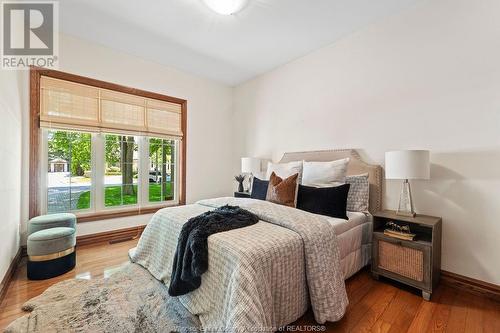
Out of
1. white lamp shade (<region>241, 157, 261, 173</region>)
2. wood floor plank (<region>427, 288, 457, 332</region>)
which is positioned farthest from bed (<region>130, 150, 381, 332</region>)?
white lamp shade (<region>241, 157, 261, 173</region>)

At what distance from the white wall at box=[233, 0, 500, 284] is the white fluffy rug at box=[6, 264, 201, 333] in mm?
2354

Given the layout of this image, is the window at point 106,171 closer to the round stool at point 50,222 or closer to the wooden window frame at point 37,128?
the wooden window frame at point 37,128

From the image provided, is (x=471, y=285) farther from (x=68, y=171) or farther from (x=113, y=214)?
(x=68, y=171)

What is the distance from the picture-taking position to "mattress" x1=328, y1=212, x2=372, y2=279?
6.42 feet

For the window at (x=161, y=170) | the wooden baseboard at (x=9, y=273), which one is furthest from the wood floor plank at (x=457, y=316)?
the window at (x=161, y=170)

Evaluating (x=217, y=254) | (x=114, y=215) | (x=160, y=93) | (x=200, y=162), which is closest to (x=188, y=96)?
(x=160, y=93)

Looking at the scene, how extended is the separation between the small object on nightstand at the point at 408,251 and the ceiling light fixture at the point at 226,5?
8.15ft

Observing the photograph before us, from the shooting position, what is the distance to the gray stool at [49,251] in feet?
6.81

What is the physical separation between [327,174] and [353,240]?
77 cm

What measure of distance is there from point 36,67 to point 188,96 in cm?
194

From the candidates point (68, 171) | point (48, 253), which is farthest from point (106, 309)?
point (68, 171)

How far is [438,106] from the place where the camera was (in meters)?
2.12

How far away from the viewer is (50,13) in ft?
7.82

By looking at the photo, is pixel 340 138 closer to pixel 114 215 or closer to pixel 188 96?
pixel 188 96
